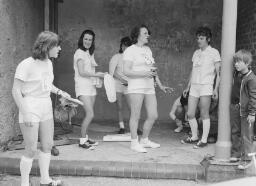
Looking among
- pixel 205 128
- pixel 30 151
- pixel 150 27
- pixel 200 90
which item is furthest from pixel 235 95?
pixel 150 27

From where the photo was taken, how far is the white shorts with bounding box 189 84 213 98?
5871 millimetres

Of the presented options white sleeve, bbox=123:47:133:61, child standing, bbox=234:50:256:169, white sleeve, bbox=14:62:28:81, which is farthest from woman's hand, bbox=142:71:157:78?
white sleeve, bbox=14:62:28:81

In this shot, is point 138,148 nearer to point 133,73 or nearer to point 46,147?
point 133,73

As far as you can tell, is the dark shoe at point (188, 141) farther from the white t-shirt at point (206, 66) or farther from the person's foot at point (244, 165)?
the person's foot at point (244, 165)

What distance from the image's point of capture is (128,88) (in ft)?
18.7

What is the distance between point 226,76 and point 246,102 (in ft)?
1.31

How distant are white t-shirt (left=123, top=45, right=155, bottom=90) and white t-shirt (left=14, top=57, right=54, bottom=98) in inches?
65.4

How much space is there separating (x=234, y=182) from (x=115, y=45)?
602cm

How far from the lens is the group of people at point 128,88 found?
4.12m

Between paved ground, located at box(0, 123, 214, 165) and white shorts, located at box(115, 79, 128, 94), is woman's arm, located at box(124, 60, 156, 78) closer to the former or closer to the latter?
paved ground, located at box(0, 123, 214, 165)

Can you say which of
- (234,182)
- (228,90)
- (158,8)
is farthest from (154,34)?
(234,182)

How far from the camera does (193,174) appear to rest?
4.82m

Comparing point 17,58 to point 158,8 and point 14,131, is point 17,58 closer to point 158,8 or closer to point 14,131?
point 14,131

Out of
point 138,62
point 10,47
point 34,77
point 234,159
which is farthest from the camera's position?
point 10,47
